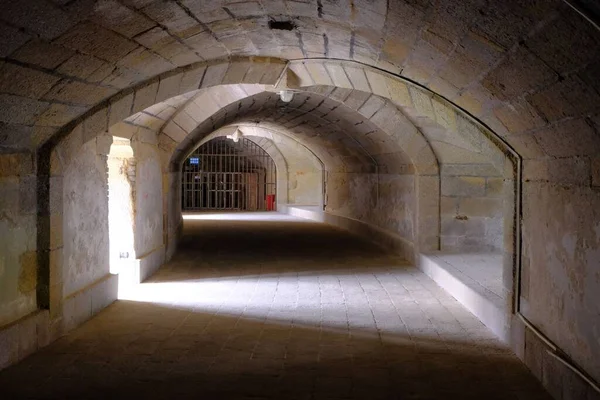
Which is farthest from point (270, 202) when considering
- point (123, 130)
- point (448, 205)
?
point (123, 130)

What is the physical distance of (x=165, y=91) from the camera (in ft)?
17.8

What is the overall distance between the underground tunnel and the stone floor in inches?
1.0

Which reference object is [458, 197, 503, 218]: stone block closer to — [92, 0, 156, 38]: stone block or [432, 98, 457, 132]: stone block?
[432, 98, 457, 132]: stone block

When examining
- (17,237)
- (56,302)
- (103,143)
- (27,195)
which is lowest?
(56,302)

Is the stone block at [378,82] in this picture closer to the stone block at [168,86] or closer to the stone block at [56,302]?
the stone block at [168,86]

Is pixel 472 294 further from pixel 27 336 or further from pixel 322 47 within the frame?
pixel 27 336

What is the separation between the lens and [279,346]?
4875 millimetres

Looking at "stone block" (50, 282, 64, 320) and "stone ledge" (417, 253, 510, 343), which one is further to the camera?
"stone ledge" (417, 253, 510, 343)

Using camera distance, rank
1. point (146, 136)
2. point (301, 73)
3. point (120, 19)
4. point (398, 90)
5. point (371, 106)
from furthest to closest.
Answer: point (371, 106) → point (146, 136) → point (301, 73) → point (398, 90) → point (120, 19)

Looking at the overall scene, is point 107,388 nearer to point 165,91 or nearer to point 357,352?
point 357,352

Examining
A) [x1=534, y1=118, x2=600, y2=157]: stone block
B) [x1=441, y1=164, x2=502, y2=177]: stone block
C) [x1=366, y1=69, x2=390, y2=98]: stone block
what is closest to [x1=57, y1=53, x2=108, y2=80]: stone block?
[x1=366, y1=69, x2=390, y2=98]: stone block

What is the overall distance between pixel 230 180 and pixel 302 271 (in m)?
14.3

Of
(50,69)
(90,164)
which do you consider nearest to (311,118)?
(90,164)

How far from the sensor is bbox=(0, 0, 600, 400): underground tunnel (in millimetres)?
3184
